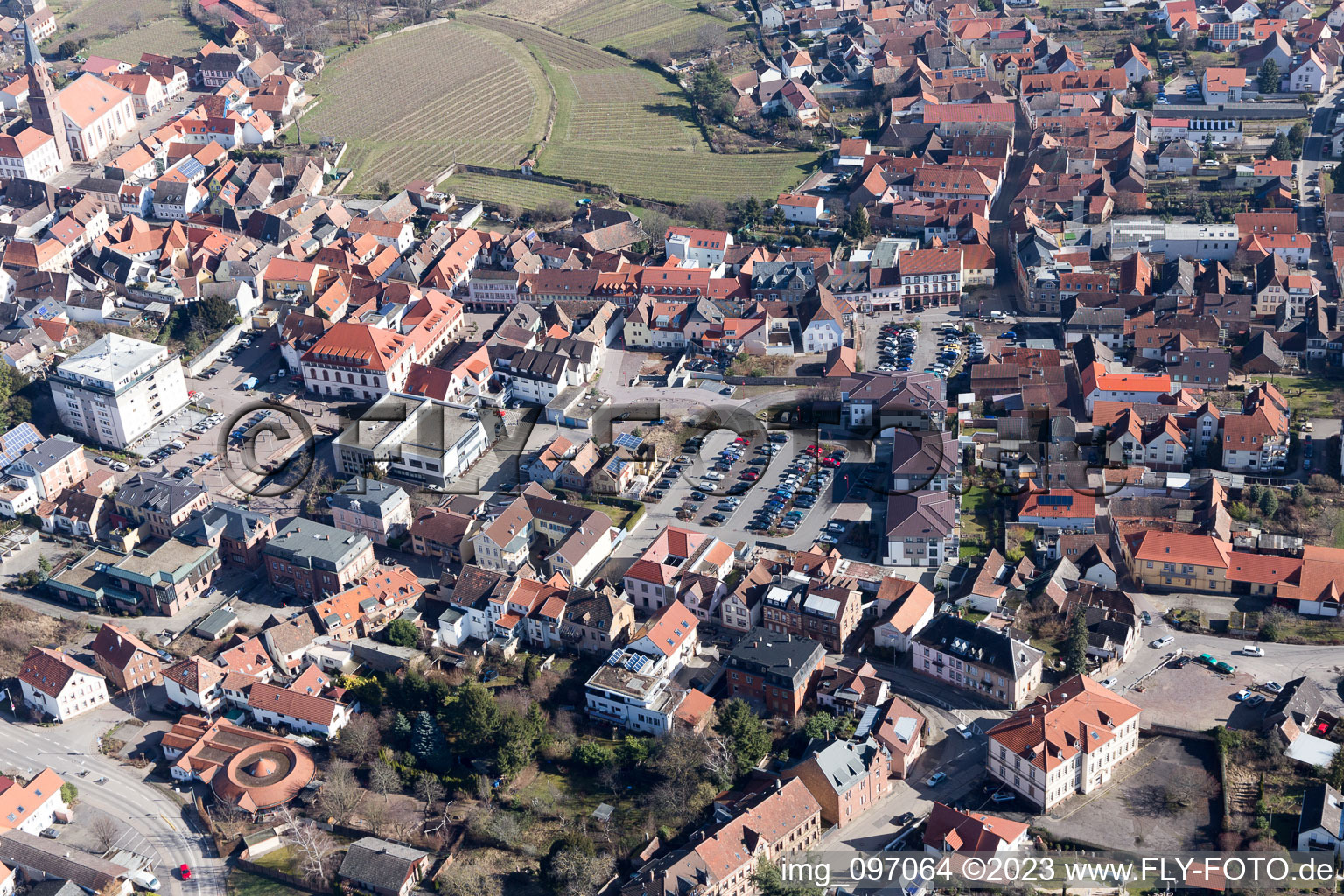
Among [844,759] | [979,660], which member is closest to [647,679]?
[844,759]

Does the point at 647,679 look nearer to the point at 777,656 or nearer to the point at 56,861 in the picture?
the point at 777,656

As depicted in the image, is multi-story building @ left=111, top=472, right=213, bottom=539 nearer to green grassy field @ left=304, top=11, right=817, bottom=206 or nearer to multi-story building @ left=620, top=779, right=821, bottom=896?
multi-story building @ left=620, top=779, right=821, bottom=896

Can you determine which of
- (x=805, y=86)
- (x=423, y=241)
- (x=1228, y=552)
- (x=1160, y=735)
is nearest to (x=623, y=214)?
(x=423, y=241)

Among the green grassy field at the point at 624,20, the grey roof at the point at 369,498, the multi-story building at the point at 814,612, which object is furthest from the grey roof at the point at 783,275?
the green grassy field at the point at 624,20

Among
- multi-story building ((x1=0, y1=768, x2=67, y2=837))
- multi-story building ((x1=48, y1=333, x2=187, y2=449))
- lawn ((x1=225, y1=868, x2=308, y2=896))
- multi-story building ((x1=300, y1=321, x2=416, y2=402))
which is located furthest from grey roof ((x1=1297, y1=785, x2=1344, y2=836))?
multi-story building ((x1=48, y1=333, x2=187, y2=449))

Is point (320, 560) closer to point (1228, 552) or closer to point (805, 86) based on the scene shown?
point (1228, 552)

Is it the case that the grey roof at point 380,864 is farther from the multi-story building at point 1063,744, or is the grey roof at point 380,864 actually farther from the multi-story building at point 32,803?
the multi-story building at point 1063,744

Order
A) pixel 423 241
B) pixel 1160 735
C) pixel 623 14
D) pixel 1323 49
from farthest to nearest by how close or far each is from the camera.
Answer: pixel 623 14 < pixel 1323 49 < pixel 423 241 < pixel 1160 735
